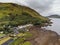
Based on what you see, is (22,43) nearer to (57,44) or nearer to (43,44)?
(43,44)

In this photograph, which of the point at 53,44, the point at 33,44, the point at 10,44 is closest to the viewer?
the point at 10,44

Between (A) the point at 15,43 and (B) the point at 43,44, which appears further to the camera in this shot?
(B) the point at 43,44

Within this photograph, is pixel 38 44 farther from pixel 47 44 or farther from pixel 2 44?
pixel 2 44

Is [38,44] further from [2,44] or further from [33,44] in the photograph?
[2,44]

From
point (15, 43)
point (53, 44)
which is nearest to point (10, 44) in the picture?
point (15, 43)

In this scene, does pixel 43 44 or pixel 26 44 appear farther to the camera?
pixel 43 44

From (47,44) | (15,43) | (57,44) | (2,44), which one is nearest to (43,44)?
(47,44)

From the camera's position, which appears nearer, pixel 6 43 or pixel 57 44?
pixel 6 43

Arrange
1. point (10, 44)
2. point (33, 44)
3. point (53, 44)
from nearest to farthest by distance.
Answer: point (10, 44)
point (33, 44)
point (53, 44)
